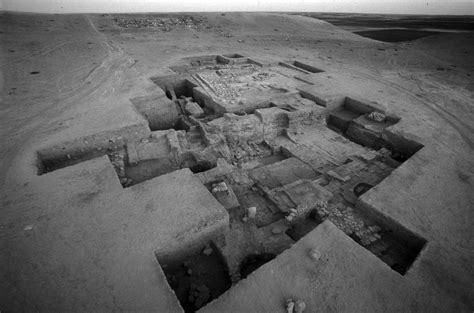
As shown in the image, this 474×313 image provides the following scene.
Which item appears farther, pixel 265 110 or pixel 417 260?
pixel 265 110

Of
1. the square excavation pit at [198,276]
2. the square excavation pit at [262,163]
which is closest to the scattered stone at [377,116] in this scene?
the square excavation pit at [262,163]

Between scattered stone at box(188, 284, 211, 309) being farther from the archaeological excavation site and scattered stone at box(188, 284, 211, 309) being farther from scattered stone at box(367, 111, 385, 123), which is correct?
scattered stone at box(367, 111, 385, 123)

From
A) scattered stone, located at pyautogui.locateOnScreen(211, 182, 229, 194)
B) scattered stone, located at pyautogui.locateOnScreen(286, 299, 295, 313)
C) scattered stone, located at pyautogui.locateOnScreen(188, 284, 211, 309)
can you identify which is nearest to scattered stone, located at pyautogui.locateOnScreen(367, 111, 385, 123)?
scattered stone, located at pyautogui.locateOnScreen(211, 182, 229, 194)

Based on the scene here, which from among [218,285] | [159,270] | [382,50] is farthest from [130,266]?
[382,50]

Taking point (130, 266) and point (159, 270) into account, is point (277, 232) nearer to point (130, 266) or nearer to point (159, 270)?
point (159, 270)

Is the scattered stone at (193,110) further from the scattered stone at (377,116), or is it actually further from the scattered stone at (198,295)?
the scattered stone at (198,295)

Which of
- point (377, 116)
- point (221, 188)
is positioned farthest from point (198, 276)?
point (377, 116)

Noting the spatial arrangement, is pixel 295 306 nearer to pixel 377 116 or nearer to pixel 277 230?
pixel 277 230

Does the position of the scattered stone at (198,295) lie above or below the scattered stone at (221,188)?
below

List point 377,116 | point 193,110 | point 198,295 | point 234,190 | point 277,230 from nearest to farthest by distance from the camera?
point 198,295
point 277,230
point 234,190
point 377,116
point 193,110
